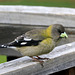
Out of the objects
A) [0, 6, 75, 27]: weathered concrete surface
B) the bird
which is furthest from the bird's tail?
[0, 6, 75, 27]: weathered concrete surface

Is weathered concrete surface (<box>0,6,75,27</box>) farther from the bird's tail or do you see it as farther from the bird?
the bird's tail

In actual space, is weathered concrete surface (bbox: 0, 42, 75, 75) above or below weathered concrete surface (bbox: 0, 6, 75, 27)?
Answer: below

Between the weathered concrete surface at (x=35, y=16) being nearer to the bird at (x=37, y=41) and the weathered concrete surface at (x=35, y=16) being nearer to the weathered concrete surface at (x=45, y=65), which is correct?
the bird at (x=37, y=41)

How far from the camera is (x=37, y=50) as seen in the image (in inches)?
168

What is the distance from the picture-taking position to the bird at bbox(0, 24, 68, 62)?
→ 426 centimetres

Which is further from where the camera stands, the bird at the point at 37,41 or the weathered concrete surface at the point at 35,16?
the bird at the point at 37,41

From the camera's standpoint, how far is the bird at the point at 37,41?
4.26 meters

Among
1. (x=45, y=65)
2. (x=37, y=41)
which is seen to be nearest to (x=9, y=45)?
(x=37, y=41)

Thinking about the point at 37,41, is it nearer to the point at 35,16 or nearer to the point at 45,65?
the point at 35,16

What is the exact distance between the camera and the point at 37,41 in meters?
4.44

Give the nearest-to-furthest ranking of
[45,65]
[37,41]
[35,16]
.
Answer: [45,65]
[35,16]
[37,41]

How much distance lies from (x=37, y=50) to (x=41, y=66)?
1088mm

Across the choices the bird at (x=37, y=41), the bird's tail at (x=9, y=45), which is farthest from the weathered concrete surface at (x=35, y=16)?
the bird's tail at (x=9, y=45)

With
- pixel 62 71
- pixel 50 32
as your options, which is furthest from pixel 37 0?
pixel 62 71
